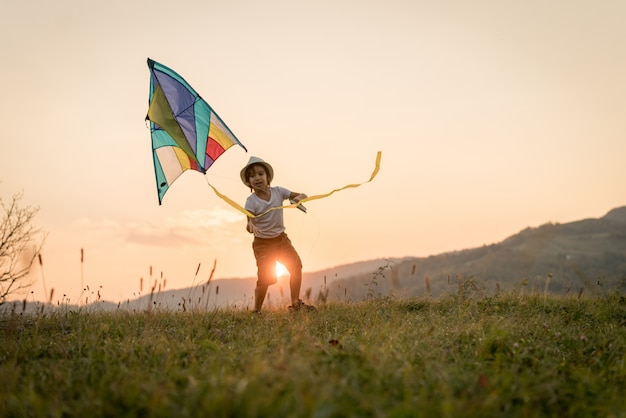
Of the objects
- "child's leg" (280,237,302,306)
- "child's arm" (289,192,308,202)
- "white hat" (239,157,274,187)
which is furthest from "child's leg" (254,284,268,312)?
"white hat" (239,157,274,187)

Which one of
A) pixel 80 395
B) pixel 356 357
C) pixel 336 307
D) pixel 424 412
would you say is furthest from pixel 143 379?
pixel 336 307

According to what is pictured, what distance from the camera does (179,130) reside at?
7633 mm

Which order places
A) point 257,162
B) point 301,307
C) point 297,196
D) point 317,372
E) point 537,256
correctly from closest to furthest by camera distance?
point 317,372
point 301,307
point 257,162
point 297,196
point 537,256

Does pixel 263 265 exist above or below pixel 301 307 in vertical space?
above

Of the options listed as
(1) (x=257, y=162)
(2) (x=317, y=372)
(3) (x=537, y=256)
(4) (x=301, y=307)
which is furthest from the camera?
(3) (x=537, y=256)

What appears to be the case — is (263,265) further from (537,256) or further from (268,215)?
(537,256)

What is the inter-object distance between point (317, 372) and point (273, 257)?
440 centimetres

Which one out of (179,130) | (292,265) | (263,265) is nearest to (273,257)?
(263,265)

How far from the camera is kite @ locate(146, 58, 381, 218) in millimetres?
7336

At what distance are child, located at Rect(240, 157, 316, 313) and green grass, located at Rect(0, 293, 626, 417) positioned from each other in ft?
4.88

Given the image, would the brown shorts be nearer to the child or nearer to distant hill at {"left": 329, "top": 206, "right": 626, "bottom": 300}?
the child

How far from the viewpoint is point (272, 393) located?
2.46 m

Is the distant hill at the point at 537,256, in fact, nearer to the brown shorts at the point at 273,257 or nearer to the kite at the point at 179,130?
the brown shorts at the point at 273,257

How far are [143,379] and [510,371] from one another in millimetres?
2883
